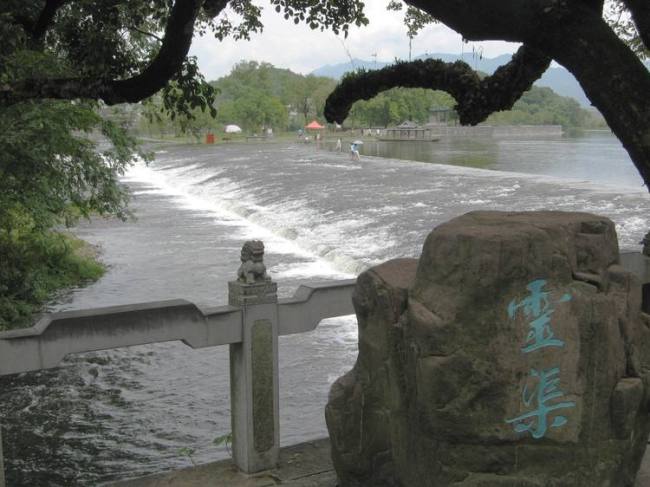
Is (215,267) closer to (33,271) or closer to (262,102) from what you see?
(33,271)

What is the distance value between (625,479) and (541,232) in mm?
1492

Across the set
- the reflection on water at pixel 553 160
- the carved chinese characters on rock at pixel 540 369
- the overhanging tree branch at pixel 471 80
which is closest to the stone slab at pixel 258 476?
the carved chinese characters on rock at pixel 540 369

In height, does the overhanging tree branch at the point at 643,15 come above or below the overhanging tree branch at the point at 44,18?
below

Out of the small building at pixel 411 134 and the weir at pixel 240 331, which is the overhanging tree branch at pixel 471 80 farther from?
the small building at pixel 411 134

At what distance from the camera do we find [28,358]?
4.85 metres

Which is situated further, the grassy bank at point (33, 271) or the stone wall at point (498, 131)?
the stone wall at point (498, 131)

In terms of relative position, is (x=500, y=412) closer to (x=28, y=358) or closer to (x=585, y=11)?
(x=585, y=11)

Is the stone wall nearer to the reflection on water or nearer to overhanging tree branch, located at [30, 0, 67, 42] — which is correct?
the reflection on water

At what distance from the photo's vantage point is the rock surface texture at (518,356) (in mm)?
3986

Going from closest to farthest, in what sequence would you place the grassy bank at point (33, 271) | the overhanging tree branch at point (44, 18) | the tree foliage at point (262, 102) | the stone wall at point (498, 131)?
the overhanging tree branch at point (44, 18) → the grassy bank at point (33, 271) → the stone wall at point (498, 131) → the tree foliage at point (262, 102)

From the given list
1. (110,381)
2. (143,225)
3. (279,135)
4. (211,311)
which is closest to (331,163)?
(143,225)

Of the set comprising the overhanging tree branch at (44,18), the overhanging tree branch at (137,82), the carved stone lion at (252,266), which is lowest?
the carved stone lion at (252,266)

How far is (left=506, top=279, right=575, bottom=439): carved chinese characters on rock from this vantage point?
13.2 ft

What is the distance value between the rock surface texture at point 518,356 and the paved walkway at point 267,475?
1.21 meters
